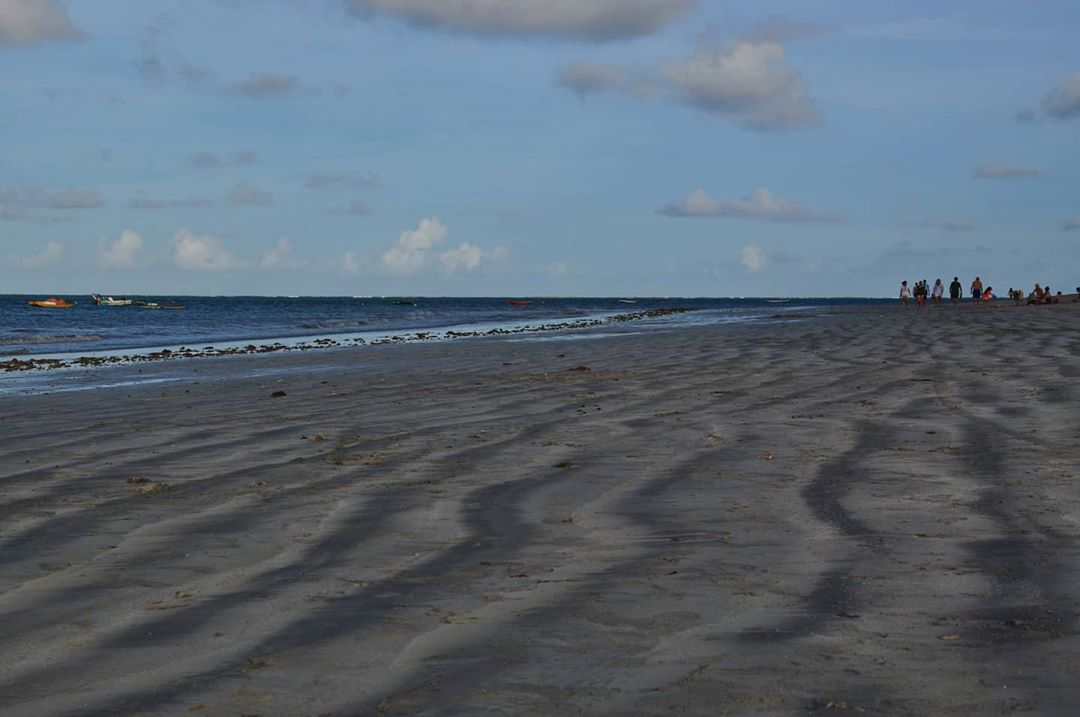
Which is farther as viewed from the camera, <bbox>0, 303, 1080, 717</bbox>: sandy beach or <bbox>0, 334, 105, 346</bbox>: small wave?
<bbox>0, 334, 105, 346</bbox>: small wave

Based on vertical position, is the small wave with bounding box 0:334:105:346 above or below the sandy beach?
below

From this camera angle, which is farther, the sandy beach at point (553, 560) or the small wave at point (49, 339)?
the small wave at point (49, 339)

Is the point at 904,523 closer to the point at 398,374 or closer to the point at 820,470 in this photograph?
the point at 820,470

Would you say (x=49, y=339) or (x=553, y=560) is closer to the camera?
(x=553, y=560)

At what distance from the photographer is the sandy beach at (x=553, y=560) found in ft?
11.3

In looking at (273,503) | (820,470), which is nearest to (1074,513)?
(820,470)

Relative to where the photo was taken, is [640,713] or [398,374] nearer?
[640,713]

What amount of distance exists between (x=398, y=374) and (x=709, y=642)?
14014 mm

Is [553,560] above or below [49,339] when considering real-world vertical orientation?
above

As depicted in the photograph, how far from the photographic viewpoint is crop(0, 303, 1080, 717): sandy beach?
3.43 metres

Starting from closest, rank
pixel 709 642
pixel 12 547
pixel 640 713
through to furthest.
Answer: pixel 640 713 < pixel 709 642 < pixel 12 547

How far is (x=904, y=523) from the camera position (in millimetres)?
5668

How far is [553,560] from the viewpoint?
200 inches

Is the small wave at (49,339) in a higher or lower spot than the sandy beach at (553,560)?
lower
